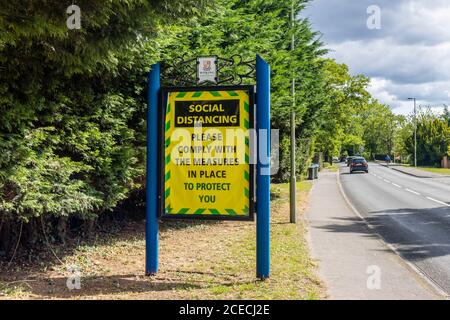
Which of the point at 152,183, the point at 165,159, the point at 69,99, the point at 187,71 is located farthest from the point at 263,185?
the point at 187,71

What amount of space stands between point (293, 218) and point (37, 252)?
22.3 feet

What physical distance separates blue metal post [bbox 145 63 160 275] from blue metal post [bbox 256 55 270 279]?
1480 mm

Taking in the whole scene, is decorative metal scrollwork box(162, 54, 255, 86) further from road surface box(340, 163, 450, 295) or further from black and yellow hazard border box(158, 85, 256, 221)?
road surface box(340, 163, 450, 295)

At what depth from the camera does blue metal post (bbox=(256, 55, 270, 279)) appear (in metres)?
6.23

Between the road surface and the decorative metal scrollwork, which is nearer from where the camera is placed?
the road surface

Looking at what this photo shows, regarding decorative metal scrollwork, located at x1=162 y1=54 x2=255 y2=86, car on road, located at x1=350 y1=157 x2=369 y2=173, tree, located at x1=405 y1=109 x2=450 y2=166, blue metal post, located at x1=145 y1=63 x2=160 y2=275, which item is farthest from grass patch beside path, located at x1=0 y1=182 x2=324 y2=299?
tree, located at x1=405 y1=109 x2=450 y2=166

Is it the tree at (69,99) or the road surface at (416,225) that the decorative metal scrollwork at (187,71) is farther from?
the road surface at (416,225)

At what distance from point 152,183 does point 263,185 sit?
161 cm

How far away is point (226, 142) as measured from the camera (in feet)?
21.2

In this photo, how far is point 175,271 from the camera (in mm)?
6801

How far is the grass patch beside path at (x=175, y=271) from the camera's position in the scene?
18.5 feet

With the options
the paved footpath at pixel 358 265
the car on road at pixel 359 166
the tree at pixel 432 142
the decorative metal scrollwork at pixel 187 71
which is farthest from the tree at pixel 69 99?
the tree at pixel 432 142
